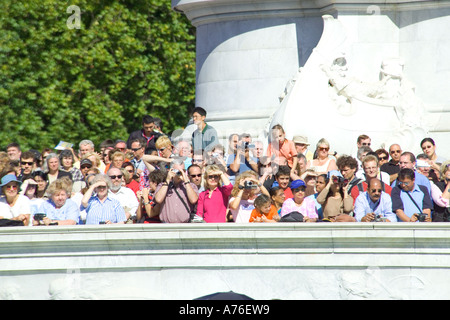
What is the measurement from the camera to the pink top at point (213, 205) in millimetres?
14195

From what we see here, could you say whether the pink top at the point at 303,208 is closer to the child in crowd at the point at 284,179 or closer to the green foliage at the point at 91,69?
the child in crowd at the point at 284,179

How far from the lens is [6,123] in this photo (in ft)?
111

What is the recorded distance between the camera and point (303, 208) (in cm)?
1416

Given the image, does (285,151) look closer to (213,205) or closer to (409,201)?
(213,205)

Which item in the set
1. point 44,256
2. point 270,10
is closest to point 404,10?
point 270,10

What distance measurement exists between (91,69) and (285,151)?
20.5 metres

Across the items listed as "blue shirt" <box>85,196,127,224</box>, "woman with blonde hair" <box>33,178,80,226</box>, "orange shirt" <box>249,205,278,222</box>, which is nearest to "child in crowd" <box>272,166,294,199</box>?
"orange shirt" <box>249,205,278,222</box>

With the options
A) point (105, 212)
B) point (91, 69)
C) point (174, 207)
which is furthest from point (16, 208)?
point (91, 69)

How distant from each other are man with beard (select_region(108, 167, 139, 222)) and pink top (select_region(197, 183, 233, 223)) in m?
1.18

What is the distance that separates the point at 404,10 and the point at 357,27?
84cm

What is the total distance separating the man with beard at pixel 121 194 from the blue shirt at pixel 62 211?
1.71 ft

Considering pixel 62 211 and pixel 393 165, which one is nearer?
pixel 62 211

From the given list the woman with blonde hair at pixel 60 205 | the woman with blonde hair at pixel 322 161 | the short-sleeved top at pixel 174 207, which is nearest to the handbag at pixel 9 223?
the woman with blonde hair at pixel 60 205

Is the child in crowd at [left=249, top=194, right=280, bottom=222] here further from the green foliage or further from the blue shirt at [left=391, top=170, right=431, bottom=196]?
the green foliage
